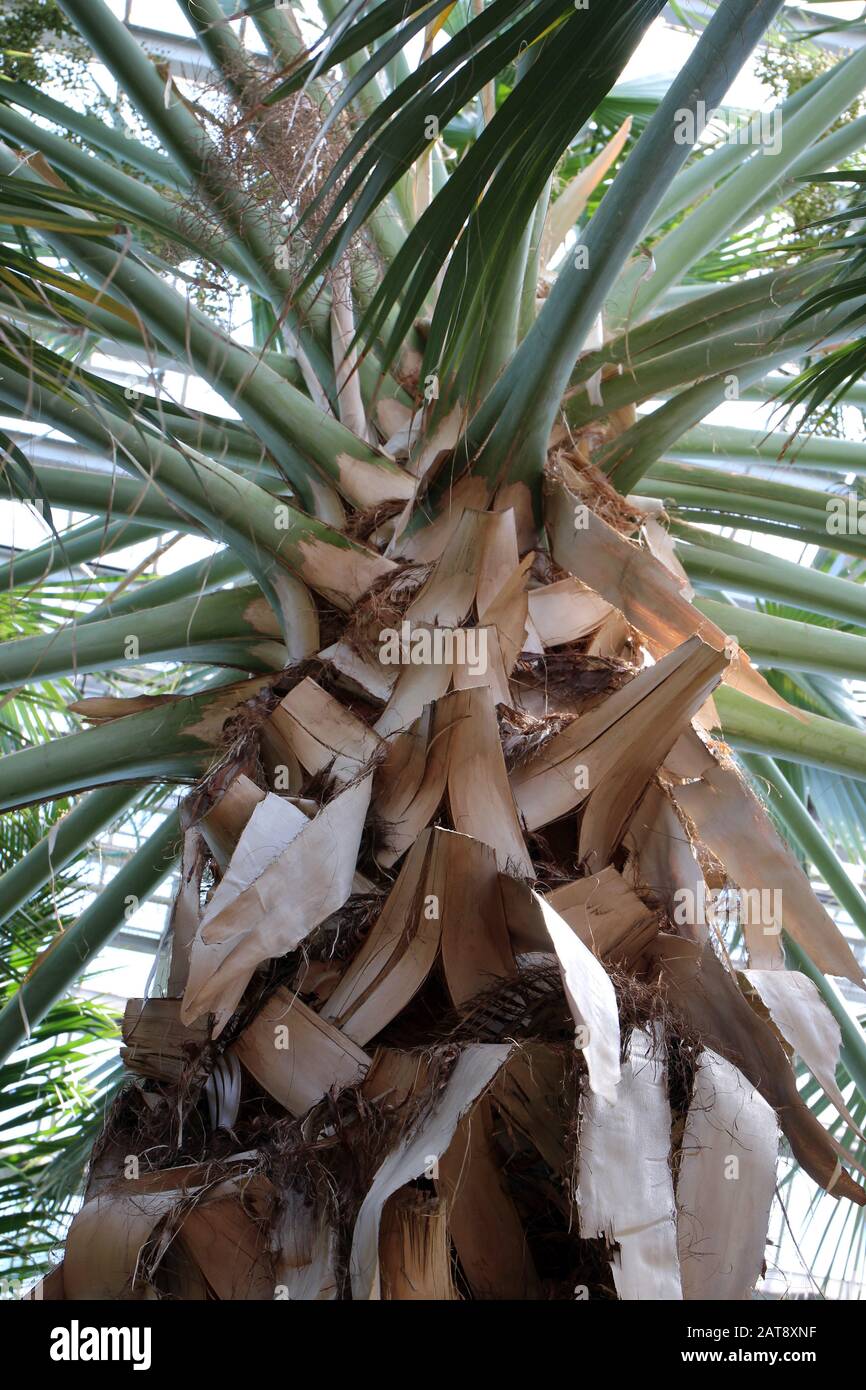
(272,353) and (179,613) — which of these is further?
(272,353)

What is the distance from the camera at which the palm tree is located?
906 millimetres

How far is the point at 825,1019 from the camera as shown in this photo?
1050 millimetres

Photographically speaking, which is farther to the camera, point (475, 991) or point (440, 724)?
point (440, 724)

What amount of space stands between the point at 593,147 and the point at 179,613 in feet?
7.75

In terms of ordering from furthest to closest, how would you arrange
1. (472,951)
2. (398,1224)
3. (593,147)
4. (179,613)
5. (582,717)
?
(593,147) → (179,613) → (582,717) → (472,951) → (398,1224)

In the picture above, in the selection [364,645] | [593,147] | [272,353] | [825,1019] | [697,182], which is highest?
[593,147]

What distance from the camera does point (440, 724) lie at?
111 cm

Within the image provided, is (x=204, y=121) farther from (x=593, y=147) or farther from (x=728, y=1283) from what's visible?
(x=593, y=147)

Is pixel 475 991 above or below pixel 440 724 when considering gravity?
below

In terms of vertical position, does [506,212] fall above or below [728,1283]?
above

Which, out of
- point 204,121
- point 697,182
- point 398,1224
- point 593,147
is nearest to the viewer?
point 398,1224

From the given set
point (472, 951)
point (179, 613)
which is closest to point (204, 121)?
point (179, 613)

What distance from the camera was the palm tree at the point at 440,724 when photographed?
2.97 ft
